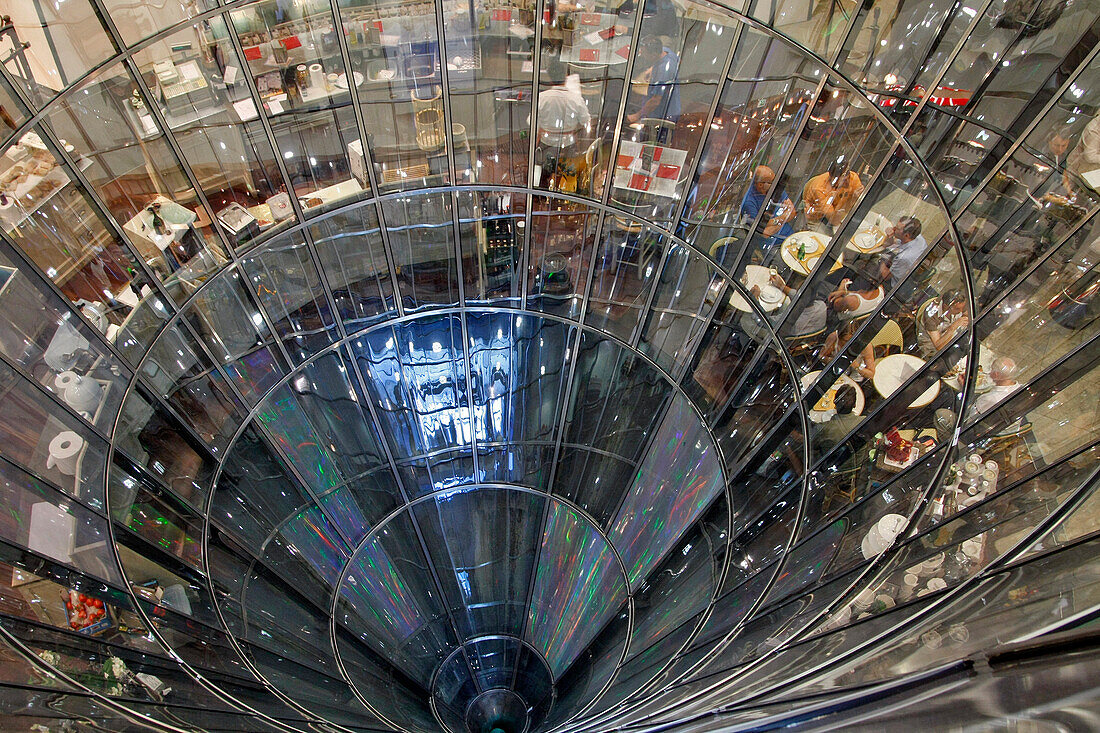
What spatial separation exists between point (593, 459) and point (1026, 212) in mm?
13146

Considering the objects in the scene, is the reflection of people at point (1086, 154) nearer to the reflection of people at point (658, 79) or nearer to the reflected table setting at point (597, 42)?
the reflection of people at point (658, 79)

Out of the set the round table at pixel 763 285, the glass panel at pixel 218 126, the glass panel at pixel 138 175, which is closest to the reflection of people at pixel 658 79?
the round table at pixel 763 285

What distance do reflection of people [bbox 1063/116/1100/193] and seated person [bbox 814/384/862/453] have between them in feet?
21.1

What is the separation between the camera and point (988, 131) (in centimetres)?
1419

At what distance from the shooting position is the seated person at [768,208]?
56.5 feet

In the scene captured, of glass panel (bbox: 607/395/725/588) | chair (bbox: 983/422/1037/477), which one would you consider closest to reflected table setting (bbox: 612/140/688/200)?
glass panel (bbox: 607/395/725/588)

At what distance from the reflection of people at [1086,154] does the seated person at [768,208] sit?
5.83 meters

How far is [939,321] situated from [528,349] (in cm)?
1160

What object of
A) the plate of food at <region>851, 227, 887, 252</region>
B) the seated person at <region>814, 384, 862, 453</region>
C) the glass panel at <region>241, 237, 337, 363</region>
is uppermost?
the glass panel at <region>241, 237, 337, 363</region>

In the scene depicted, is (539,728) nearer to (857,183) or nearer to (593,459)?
(593,459)

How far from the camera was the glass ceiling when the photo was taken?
1355 centimetres

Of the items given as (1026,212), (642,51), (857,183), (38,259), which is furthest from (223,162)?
(1026,212)

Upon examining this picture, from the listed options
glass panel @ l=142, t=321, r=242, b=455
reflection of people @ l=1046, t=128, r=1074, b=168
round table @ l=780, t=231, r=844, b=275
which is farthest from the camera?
glass panel @ l=142, t=321, r=242, b=455

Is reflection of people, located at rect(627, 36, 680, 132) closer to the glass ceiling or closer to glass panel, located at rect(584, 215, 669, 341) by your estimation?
the glass ceiling
